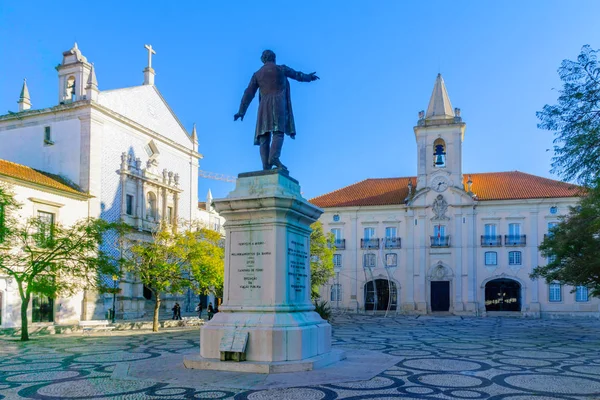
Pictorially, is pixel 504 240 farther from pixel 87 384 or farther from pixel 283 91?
pixel 87 384

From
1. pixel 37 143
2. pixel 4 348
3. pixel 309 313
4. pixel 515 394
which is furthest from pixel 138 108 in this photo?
pixel 515 394

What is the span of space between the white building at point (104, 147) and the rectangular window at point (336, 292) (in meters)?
14.2

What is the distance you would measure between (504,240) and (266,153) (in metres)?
37.1

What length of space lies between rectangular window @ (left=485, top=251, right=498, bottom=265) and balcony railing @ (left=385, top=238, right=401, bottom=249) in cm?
659

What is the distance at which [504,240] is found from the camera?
43.7m

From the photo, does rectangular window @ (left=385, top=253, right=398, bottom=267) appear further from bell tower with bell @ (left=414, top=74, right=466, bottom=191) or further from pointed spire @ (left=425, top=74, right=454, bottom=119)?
pointed spire @ (left=425, top=74, right=454, bottom=119)

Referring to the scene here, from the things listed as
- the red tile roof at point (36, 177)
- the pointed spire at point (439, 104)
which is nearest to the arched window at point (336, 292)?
the pointed spire at point (439, 104)

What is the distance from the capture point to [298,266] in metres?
9.93

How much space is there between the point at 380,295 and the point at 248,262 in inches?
1479

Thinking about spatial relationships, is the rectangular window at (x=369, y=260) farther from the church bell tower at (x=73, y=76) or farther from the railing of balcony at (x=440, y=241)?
the church bell tower at (x=73, y=76)

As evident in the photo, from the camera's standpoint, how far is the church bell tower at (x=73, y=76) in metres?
32.4

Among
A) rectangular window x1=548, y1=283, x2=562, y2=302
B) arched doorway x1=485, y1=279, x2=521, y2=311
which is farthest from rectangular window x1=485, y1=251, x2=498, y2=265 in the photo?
rectangular window x1=548, y1=283, x2=562, y2=302

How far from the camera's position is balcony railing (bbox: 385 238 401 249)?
45500 millimetres

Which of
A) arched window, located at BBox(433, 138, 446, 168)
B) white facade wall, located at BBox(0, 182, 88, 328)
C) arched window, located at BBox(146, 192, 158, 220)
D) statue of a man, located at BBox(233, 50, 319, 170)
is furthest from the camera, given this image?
arched window, located at BBox(433, 138, 446, 168)
